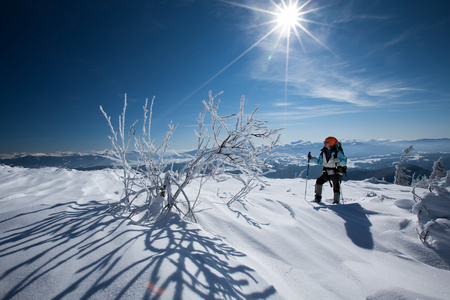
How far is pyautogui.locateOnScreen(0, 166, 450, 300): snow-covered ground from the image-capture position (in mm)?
973

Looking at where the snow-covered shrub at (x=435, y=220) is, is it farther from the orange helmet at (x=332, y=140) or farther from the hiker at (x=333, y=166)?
the orange helmet at (x=332, y=140)

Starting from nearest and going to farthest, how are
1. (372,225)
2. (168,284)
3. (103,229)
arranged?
(168,284), (103,229), (372,225)

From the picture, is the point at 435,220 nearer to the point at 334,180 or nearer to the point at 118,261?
the point at 334,180

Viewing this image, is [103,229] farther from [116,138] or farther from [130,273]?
[116,138]

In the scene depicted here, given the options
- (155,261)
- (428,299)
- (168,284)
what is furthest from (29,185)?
(428,299)

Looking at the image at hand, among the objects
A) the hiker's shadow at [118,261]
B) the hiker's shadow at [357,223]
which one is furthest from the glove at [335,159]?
the hiker's shadow at [118,261]

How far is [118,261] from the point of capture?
1145 millimetres

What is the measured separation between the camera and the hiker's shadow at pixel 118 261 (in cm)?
93

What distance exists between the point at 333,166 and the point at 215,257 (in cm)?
430

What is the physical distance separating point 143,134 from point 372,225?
11.1 ft

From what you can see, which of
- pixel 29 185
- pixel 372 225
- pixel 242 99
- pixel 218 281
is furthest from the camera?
pixel 29 185

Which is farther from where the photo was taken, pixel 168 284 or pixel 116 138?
pixel 116 138

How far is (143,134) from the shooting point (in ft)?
7.67

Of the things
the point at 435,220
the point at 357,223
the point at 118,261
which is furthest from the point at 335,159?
the point at 118,261
